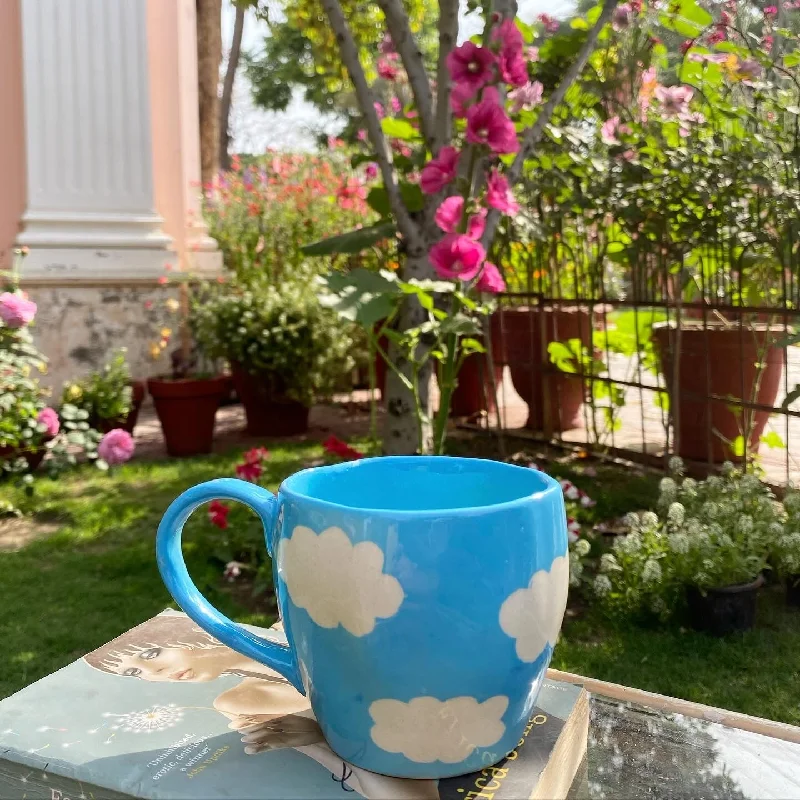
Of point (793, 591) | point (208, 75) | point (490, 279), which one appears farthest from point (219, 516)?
point (208, 75)

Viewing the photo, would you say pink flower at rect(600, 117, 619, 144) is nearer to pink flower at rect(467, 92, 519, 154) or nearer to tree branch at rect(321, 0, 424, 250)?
tree branch at rect(321, 0, 424, 250)

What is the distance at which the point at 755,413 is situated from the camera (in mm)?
3041

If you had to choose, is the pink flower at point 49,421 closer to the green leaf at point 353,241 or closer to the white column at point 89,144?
the green leaf at point 353,241

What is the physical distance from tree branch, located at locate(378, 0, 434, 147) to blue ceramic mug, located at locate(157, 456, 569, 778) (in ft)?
6.83

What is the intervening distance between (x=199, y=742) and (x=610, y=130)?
3.01m

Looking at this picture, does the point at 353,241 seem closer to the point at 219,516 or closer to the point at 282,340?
the point at 219,516

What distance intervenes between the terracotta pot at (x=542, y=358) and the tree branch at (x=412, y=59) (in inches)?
55.4

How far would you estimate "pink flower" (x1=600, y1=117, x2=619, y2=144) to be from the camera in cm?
306

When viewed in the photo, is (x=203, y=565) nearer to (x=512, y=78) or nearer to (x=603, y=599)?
(x=603, y=599)

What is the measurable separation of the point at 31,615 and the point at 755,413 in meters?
2.48

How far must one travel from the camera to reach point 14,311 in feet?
9.92

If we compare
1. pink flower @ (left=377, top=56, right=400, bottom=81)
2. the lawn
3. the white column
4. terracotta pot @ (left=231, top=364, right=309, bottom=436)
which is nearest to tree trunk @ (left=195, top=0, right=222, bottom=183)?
the white column

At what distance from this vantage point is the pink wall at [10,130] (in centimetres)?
509

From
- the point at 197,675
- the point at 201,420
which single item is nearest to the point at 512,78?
the point at 197,675
